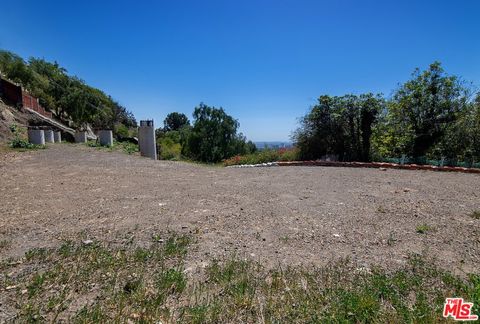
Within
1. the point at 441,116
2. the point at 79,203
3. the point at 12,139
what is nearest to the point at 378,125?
the point at 441,116

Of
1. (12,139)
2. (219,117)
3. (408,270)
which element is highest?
(219,117)

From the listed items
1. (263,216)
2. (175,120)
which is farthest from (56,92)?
(175,120)

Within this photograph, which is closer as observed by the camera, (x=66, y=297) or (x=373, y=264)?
(x=66, y=297)

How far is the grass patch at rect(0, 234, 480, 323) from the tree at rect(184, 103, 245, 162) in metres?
26.3

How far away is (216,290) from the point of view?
209 cm

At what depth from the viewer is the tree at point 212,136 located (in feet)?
95.6

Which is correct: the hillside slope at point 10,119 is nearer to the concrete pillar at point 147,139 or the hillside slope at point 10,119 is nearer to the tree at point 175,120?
the concrete pillar at point 147,139

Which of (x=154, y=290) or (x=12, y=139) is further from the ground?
(x=12, y=139)

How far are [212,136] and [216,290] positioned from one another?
28.1 meters

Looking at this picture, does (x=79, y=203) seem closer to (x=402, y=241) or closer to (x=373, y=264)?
(x=373, y=264)

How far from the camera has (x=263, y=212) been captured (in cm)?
403

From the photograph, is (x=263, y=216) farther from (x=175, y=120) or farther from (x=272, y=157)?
(x=175, y=120)

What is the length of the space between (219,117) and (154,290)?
95.7 feet

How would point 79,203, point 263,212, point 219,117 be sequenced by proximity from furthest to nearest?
point 219,117 → point 79,203 → point 263,212
